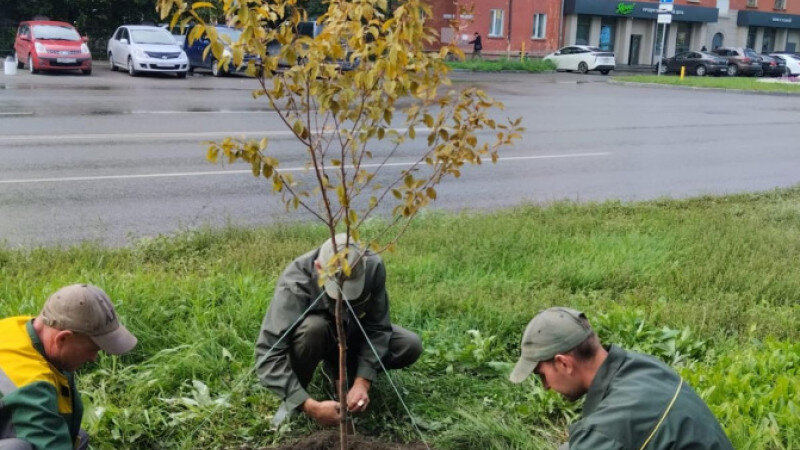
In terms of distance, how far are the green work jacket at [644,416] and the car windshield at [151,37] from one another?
25.4 meters

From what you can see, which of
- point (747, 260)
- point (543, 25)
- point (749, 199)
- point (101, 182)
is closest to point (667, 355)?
point (747, 260)

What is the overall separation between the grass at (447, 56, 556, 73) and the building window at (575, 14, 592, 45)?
988cm

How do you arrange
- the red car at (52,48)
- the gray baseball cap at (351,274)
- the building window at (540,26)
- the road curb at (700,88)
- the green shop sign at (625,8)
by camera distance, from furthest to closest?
the green shop sign at (625,8)
the building window at (540,26)
the road curb at (700,88)
the red car at (52,48)
the gray baseball cap at (351,274)

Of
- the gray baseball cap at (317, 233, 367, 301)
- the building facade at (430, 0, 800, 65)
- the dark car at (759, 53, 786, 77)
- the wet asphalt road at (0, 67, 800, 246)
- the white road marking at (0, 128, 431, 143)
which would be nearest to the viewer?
the gray baseball cap at (317, 233, 367, 301)

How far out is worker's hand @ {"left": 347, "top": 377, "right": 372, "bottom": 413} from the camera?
405cm

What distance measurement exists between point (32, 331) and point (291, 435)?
155 cm

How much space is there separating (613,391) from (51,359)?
2.01 m

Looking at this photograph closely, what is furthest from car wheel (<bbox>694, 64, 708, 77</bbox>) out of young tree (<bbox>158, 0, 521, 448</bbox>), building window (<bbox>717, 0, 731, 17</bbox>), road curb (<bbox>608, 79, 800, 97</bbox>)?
young tree (<bbox>158, 0, 521, 448</bbox>)

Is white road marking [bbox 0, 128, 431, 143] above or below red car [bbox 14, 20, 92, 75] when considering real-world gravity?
below

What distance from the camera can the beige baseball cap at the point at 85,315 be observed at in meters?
2.97

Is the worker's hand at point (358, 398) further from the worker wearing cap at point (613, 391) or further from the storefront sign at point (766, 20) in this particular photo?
the storefront sign at point (766, 20)

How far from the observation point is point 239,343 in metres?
4.76

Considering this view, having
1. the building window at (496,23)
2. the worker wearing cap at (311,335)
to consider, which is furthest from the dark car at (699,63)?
the worker wearing cap at (311,335)

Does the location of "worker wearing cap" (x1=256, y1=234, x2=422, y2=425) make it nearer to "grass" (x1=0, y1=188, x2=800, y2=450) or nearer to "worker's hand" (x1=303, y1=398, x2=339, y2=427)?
"worker's hand" (x1=303, y1=398, x2=339, y2=427)
